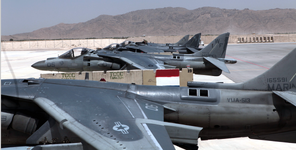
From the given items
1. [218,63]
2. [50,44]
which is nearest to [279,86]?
[218,63]

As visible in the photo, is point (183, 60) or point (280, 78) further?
point (183, 60)

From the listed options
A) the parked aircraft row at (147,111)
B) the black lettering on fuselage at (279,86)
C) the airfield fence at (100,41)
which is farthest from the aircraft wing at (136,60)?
the airfield fence at (100,41)

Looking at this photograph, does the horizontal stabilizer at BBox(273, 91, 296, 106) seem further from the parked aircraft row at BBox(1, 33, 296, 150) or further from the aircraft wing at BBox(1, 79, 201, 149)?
the aircraft wing at BBox(1, 79, 201, 149)

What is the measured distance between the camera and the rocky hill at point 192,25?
160 meters

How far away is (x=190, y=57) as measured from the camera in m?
17.2

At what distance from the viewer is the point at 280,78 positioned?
23.6 feet

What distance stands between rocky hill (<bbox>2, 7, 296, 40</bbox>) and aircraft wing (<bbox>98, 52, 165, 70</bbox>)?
5812 inches

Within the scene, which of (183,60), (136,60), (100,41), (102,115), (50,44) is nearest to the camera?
(102,115)

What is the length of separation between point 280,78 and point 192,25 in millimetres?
167604

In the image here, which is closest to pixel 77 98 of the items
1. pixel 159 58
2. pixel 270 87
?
pixel 270 87

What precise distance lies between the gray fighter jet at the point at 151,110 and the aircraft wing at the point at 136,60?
7887mm

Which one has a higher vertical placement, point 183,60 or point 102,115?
point 183,60

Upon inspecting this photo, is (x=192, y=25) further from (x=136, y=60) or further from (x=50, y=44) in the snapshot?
(x=136, y=60)

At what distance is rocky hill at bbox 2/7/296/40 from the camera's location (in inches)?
6294
